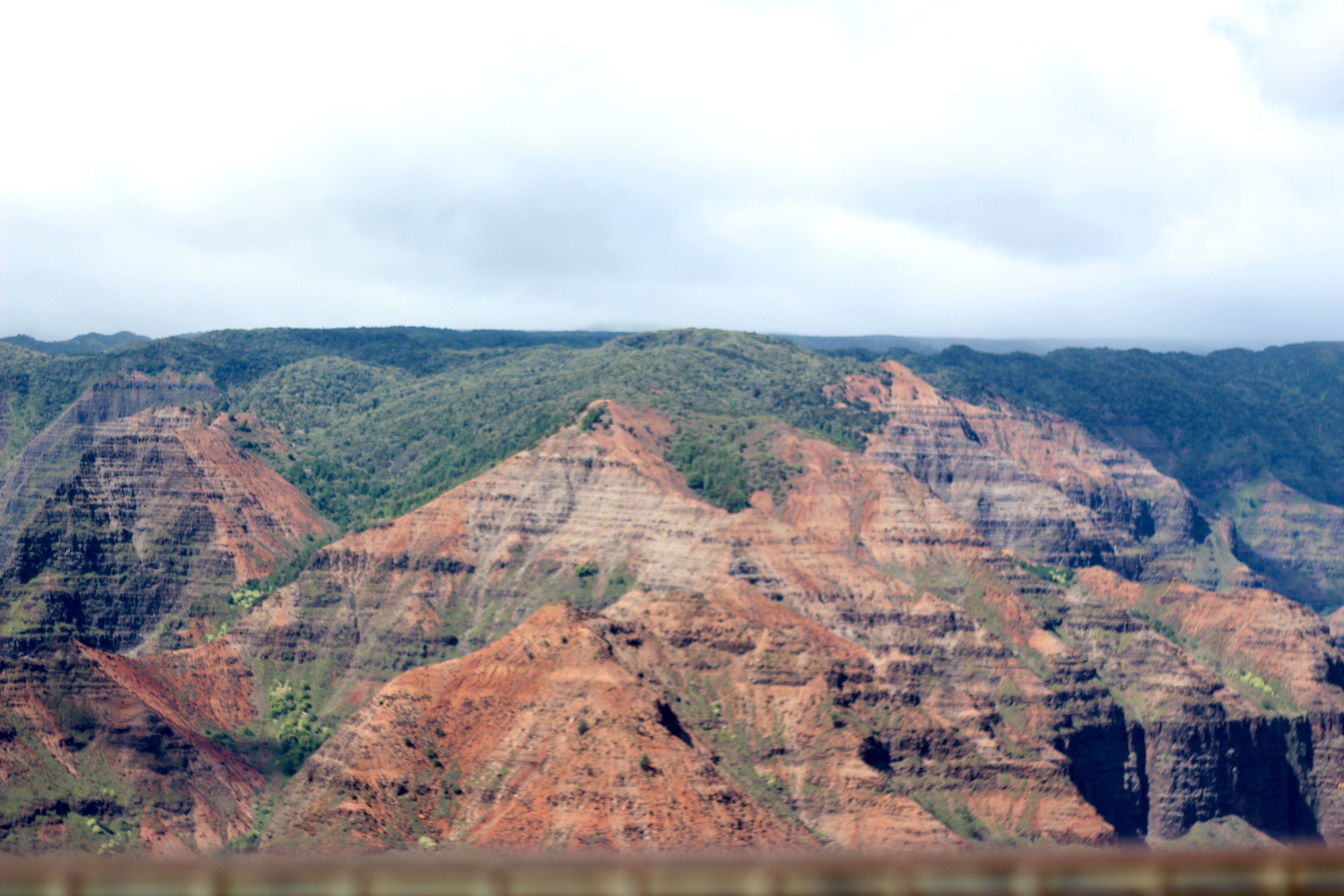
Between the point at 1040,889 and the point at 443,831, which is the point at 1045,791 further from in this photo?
the point at 1040,889

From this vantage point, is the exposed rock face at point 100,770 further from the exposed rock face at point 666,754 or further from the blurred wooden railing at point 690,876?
the blurred wooden railing at point 690,876

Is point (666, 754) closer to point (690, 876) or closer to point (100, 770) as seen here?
point (100, 770)

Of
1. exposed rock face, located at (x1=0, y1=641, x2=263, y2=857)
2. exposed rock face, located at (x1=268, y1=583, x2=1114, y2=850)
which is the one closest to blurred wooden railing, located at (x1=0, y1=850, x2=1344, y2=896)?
exposed rock face, located at (x1=268, y1=583, x2=1114, y2=850)

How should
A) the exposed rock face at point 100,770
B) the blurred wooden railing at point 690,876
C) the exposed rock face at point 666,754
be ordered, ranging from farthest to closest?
the exposed rock face at point 100,770
the exposed rock face at point 666,754
the blurred wooden railing at point 690,876

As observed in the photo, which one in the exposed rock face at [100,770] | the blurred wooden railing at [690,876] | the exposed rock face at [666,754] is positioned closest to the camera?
the blurred wooden railing at [690,876]

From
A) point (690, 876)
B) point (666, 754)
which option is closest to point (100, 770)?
point (666, 754)

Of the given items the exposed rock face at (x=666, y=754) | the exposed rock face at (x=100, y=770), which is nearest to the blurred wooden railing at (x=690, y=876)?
the exposed rock face at (x=666, y=754)

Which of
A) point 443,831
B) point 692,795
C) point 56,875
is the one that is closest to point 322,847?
point 443,831
